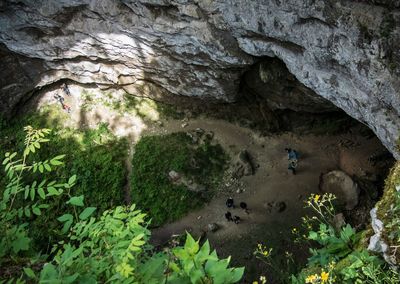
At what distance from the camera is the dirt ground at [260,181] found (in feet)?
47.6

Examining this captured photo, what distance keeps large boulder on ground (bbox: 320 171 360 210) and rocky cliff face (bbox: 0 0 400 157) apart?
494 cm

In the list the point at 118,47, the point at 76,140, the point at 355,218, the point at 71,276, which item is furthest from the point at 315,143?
the point at 71,276

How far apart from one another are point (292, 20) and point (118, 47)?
7828mm

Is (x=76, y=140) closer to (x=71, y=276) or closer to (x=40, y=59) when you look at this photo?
(x=40, y=59)

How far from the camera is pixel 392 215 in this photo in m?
4.05

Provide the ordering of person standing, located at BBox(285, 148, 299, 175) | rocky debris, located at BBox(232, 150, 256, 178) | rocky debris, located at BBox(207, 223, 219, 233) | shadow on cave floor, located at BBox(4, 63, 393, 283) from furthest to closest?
rocky debris, located at BBox(232, 150, 256, 178) → person standing, located at BBox(285, 148, 299, 175) → rocky debris, located at BBox(207, 223, 219, 233) → shadow on cave floor, located at BBox(4, 63, 393, 283)

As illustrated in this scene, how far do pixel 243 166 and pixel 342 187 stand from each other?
13.8 feet

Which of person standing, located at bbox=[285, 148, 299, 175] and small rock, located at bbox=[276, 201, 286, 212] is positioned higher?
person standing, located at bbox=[285, 148, 299, 175]

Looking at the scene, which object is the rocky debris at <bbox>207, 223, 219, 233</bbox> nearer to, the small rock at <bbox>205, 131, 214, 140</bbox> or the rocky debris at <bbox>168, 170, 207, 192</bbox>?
the rocky debris at <bbox>168, 170, 207, 192</bbox>

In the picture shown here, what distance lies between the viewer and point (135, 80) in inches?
697

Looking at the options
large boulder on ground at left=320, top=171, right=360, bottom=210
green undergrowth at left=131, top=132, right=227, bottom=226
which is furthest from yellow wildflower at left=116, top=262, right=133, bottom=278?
green undergrowth at left=131, top=132, right=227, bottom=226

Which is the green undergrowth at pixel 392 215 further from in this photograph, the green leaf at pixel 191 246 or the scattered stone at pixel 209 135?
the scattered stone at pixel 209 135

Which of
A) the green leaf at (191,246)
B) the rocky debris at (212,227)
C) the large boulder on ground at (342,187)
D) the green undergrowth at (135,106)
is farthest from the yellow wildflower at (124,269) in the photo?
the green undergrowth at (135,106)

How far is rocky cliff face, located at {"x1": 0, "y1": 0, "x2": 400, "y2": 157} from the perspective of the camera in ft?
28.8
